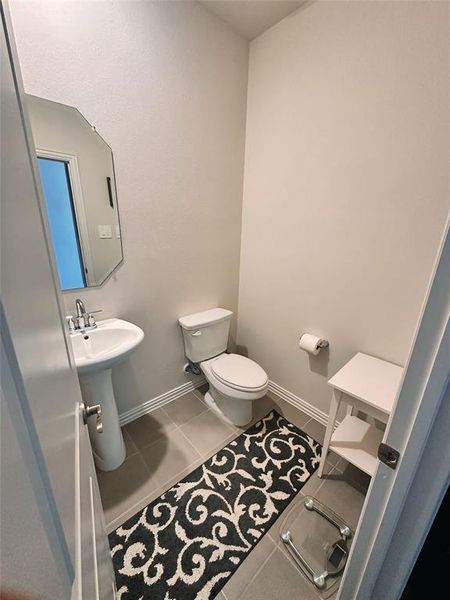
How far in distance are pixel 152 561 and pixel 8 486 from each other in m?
1.28

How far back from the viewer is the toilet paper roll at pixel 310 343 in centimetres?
165

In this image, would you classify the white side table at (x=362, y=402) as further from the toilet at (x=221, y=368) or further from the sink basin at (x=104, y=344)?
the sink basin at (x=104, y=344)

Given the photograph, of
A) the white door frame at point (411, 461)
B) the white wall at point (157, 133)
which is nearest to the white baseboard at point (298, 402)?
the white wall at point (157, 133)

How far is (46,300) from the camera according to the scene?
1.51 feet

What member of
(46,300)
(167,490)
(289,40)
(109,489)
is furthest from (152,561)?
(289,40)

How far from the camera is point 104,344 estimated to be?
1.38 metres

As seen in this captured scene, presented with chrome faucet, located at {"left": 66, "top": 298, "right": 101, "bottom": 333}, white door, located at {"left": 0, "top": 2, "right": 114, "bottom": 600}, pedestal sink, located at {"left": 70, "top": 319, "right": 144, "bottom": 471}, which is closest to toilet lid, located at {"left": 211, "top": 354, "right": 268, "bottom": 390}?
pedestal sink, located at {"left": 70, "top": 319, "right": 144, "bottom": 471}

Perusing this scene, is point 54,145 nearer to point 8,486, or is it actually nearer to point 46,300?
point 46,300

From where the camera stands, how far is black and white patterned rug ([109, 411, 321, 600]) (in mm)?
1017

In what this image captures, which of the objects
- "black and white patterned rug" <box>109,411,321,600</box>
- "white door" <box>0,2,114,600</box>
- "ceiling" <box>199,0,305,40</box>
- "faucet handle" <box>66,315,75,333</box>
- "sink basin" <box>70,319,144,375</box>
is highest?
"ceiling" <box>199,0,305,40</box>

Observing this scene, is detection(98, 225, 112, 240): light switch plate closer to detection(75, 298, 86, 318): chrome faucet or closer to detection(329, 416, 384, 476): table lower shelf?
detection(75, 298, 86, 318): chrome faucet

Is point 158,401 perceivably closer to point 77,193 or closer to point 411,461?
point 77,193

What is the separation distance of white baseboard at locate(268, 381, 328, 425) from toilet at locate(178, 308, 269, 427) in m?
0.37

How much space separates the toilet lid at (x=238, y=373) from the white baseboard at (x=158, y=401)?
415 mm
